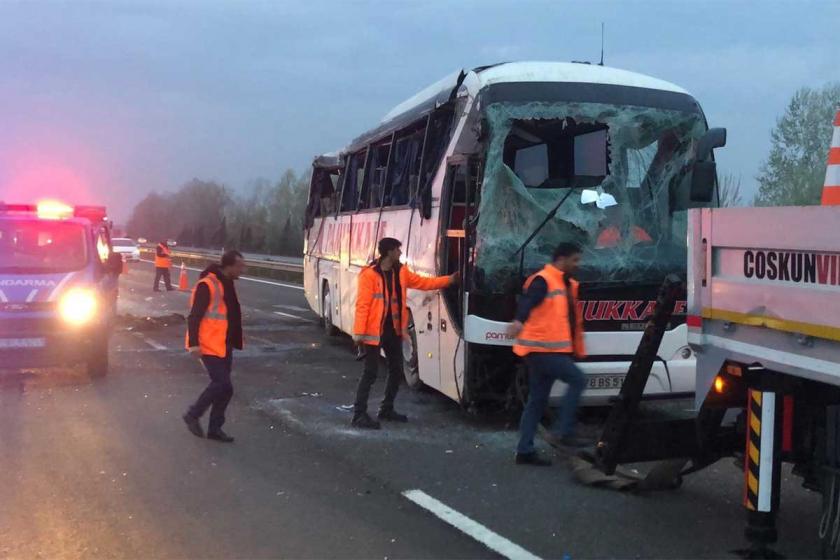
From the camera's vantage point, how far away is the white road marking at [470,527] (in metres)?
4.62

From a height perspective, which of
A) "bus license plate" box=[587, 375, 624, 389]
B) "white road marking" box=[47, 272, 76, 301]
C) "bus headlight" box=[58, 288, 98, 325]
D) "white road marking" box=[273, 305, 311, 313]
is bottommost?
"white road marking" box=[273, 305, 311, 313]

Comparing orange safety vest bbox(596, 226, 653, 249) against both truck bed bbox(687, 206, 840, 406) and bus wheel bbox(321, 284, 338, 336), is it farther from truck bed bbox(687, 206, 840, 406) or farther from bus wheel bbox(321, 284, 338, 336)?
bus wheel bbox(321, 284, 338, 336)

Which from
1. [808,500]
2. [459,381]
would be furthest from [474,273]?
[808,500]

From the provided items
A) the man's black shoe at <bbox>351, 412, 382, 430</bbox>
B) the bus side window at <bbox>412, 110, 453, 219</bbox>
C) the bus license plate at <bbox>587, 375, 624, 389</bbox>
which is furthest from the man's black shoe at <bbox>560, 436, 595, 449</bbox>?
the bus side window at <bbox>412, 110, 453, 219</bbox>

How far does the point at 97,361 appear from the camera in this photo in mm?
9883

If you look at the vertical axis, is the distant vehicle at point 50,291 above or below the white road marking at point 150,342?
above

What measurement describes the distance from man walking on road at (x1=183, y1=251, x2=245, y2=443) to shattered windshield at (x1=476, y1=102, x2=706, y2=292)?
2201 mm

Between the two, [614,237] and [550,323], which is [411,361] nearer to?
[614,237]

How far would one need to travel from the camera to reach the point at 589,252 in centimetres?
730

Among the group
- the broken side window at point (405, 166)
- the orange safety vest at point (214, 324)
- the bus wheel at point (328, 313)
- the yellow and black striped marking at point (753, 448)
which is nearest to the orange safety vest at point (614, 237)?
the broken side window at point (405, 166)

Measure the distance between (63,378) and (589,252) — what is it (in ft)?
21.4

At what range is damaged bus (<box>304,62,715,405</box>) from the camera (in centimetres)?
717

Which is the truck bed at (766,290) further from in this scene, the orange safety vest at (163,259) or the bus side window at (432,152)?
the orange safety vest at (163,259)

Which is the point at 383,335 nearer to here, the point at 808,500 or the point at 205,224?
the point at 808,500
